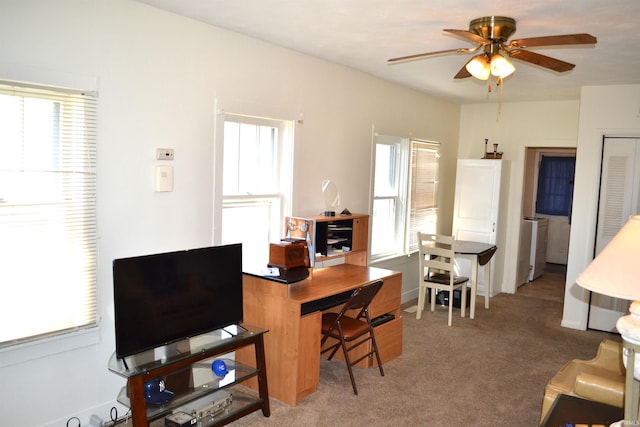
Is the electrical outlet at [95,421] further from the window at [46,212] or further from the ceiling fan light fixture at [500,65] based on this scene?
the ceiling fan light fixture at [500,65]

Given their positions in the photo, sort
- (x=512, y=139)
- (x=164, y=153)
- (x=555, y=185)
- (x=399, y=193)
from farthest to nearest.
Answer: (x=555, y=185)
(x=512, y=139)
(x=399, y=193)
(x=164, y=153)

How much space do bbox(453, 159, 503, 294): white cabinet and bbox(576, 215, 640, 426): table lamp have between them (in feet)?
14.8

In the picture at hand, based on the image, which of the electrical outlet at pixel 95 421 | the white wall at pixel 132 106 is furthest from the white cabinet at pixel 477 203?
the electrical outlet at pixel 95 421

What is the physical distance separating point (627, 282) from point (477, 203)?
4.78 meters

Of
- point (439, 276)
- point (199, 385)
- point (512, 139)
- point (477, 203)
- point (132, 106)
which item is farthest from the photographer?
point (512, 139)

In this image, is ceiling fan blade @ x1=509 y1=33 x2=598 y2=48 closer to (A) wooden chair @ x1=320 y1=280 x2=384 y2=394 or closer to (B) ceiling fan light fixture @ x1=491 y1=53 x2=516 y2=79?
(B) ceiling fan light fixture @ x1=491 y1=53 x2=516 y2=79

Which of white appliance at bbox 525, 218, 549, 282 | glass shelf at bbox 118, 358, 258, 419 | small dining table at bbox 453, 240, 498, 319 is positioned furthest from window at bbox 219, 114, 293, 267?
white appliance at bbox 525, 218, 549, 282

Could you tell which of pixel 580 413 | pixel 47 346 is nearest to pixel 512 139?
pixel 580 413

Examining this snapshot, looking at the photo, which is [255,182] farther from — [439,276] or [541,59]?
[439,276]

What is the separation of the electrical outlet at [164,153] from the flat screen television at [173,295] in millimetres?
664

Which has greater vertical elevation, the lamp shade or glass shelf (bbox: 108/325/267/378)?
the lamp shade

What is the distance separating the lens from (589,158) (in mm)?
5250

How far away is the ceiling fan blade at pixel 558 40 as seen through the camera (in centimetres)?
243

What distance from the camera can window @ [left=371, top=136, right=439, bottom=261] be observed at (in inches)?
220
